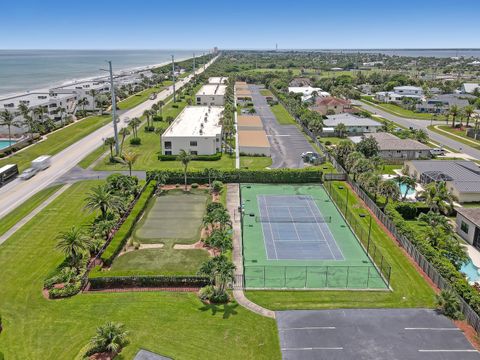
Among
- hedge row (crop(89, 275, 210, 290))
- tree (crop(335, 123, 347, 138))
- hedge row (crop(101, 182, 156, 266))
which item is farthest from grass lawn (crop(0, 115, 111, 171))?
tree (crop(335, 123, 347, 138))

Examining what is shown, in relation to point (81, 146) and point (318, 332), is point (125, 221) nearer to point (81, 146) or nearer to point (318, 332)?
point (318, 332)

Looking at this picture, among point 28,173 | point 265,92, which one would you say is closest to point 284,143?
point 28,173

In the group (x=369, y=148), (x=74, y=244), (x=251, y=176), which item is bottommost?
(x=251, y=176)

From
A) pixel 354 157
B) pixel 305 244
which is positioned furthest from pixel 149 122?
pixel 305 244

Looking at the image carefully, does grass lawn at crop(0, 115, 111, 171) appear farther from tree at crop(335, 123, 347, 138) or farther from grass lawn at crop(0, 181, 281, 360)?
tree at crop(335, 123, 347, 138)

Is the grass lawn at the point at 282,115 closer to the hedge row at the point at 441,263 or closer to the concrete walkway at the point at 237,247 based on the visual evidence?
the concrete walkway at the point at 237,247

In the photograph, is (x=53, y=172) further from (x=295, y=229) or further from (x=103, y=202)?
(x=295, y=229)
